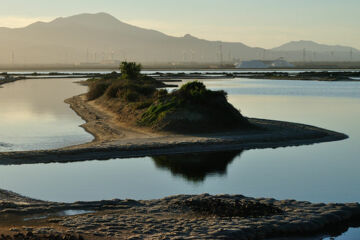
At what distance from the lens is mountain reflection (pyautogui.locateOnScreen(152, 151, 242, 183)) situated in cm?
2388

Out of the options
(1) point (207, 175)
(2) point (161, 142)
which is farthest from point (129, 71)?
(1) point (207, 175)

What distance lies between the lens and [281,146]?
31219 mm

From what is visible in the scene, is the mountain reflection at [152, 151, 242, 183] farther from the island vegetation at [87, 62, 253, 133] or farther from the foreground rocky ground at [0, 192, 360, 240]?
the island vegetation at [87, 62, 253, 133]

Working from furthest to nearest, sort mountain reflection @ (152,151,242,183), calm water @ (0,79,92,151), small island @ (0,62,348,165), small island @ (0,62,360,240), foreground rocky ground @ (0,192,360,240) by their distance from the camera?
calm water @ (0,79,92,151), small island @ (0,62,348,165), mountain reflection @ (152,151,242,183), small island @ (0,62,360,240), foreground rocky ground @ (0,192,360,240)

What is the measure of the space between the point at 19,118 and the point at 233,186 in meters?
27.7

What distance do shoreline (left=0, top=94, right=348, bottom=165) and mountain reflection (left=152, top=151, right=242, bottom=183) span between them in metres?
1.23

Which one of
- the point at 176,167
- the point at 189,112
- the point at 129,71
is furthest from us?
the point at 129,71

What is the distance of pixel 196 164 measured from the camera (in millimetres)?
25828

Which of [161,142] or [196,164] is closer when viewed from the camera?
[196,164]

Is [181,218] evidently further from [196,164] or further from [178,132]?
[178,132]

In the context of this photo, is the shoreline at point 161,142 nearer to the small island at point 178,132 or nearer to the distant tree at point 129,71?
the small island at point 178,132

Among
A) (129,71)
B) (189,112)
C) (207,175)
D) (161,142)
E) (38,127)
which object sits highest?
(129,71)

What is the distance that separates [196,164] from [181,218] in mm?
10019

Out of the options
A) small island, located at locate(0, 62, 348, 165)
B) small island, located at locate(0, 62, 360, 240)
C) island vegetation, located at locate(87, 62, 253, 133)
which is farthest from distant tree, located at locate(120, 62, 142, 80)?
island vegetation, located at locate(87, 62, 253, 133)
